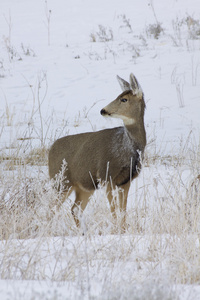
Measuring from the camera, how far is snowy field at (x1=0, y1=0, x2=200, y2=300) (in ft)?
11.1

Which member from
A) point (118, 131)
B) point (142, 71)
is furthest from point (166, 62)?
point (118, 131)

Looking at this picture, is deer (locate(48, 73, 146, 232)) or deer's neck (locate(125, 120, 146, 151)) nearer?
deer (locate(48, 73, 146, 232))

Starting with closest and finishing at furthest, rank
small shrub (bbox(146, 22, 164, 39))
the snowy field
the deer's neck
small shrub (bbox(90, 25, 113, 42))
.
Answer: the snowy field
the deer's neck
small shrub (bbox(146, 22, 164, 39))
small shrub (bbox(90, 25, 113, 42))

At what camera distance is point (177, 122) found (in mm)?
10219

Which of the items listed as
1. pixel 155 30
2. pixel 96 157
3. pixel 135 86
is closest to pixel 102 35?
pixel 155 30

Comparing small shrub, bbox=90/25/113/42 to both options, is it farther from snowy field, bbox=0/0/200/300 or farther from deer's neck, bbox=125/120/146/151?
deer's neck, bbox=125/120/146/151

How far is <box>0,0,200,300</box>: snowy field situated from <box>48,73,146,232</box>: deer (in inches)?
9.7

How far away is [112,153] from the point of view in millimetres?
5699

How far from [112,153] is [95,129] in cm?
338

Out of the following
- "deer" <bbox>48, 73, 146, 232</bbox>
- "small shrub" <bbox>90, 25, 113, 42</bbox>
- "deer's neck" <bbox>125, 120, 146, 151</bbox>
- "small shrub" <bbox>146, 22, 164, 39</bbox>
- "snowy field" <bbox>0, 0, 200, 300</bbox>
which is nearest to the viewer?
"snowy field" <bbox>0, 0, 200, 300</bbox>

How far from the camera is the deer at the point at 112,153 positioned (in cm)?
562

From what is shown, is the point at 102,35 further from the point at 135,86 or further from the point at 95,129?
the point at 135,86

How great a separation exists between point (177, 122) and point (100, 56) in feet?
16.1

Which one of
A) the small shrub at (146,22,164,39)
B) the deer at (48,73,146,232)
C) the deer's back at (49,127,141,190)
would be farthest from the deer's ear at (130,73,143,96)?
the small shrub at (146,22,164,39)
